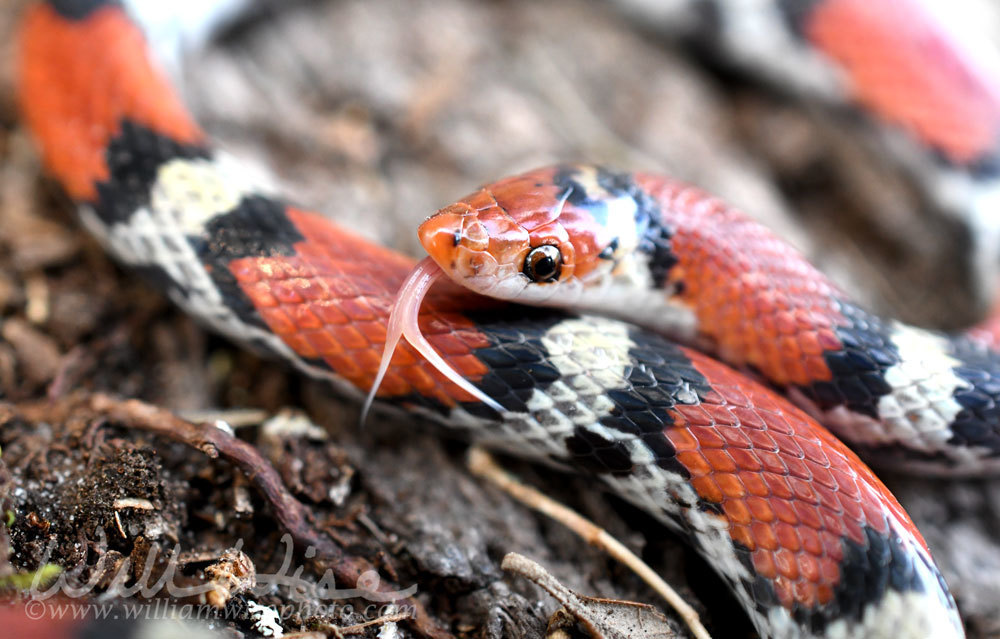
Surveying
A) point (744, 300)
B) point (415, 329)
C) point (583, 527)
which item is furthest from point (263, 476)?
point (744, 300)

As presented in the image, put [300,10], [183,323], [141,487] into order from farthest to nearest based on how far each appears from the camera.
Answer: [300,10]
[183,323]
[141,487]

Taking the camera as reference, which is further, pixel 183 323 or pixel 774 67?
pixel 774 67

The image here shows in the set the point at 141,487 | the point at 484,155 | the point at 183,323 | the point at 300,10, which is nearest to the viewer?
the point at 141,487

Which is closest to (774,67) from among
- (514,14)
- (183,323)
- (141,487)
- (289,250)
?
(514,14)

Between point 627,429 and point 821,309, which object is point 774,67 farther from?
point 627,429
